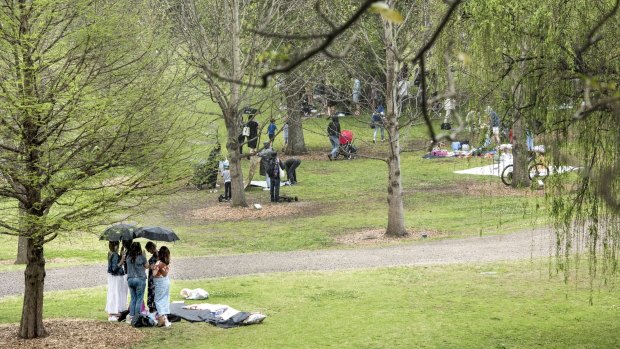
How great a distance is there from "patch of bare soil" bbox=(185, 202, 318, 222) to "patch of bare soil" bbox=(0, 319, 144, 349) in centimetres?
1393

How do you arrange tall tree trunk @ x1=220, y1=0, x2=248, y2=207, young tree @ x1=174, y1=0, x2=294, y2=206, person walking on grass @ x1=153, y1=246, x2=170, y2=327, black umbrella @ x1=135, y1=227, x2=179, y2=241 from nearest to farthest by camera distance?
person walking on grass @ x1=153, y1=246, x2=170, y2=327, black umbrella @ x1=135, y1=227, x2=179, y2=241, young tree @ x1=174, y1=0, x2=294, y2=206, tall tree trunk @ x1=220, y1=0, x2=248, y2=207

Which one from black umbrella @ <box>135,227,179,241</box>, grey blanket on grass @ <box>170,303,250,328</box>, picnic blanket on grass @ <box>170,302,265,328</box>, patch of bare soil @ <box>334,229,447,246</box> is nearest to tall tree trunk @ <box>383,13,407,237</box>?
patch of bare soil @ <box>334,229,447,246</box>

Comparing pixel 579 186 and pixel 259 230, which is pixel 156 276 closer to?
pixel 579 186

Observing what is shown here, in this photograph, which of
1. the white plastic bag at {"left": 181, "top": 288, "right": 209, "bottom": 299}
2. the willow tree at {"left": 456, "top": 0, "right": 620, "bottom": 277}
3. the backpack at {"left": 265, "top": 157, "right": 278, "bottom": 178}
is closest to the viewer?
the willow tree at {"left": 456, "top": 0, "right": 620, "bottom": 277}

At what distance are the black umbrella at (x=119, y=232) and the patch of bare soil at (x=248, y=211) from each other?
45.0 ft

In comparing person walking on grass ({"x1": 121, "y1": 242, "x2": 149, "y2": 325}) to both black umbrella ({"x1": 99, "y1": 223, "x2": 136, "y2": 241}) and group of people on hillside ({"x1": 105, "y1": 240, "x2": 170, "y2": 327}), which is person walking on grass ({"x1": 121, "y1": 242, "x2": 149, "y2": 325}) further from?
black umbrella ({"x1": 99, "y1": 223, "x2": 136, "y2": 241})

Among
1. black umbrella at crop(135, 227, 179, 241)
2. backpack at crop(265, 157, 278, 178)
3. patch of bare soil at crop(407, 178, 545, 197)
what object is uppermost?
backpack at crop(265, 157, 278, 178)

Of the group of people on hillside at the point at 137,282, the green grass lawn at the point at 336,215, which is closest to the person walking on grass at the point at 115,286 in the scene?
the group of people on hillside at the point at 137,282

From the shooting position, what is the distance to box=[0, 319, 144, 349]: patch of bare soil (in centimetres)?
1520

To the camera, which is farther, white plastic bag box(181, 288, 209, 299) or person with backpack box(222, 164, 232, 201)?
person with backpack box(222, 164, 232, 201)

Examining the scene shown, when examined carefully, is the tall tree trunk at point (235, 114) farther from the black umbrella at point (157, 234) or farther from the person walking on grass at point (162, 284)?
the person walking on grass at point (162, 284)

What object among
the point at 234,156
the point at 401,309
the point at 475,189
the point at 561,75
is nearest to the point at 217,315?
the point at 401,309

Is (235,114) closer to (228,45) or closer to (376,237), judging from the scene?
(228,45)

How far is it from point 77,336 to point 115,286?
145 centimetres
